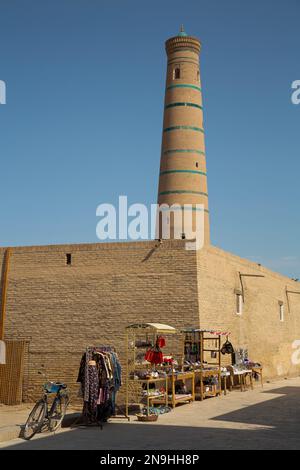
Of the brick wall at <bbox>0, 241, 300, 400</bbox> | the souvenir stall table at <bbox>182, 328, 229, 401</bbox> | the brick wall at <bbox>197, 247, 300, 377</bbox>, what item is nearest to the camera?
the souvenir stall table at <bbox>182, 328, 229, 401</bbox>

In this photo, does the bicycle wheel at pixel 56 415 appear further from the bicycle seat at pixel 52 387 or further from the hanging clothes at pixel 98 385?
the hanging clothes at pixel 98 385

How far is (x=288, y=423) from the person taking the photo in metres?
11.6

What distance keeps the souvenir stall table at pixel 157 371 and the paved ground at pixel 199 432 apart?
0.52 m

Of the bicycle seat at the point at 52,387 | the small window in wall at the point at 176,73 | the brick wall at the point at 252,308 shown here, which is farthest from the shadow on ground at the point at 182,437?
the small window in wall at the point at 176,73

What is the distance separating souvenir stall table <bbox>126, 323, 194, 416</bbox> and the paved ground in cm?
52

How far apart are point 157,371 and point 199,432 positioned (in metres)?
4.22

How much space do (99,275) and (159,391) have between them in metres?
6.06

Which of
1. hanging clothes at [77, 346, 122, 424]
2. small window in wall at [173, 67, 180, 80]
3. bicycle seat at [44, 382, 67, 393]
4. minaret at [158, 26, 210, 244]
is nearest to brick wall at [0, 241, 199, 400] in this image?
hanging clothes at [77, 346, 122, 424]

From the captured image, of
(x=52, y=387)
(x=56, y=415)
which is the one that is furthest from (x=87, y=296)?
(x=56, y=415)

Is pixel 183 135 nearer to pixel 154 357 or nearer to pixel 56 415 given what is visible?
pixel 154 357

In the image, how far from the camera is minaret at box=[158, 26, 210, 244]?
26.5 meters

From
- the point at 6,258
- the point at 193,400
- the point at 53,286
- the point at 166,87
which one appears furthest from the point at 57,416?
the point at 166,87

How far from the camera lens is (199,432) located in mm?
10344

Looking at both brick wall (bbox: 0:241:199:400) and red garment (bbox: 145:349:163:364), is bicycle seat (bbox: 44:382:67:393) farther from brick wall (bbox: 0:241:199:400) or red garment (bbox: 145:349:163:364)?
brick wall (bbox: 0:241:199:400)
